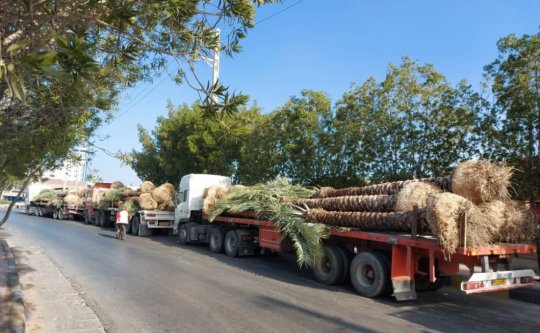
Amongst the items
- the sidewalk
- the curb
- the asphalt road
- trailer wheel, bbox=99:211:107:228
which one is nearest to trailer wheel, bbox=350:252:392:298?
the asphalt road

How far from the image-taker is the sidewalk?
263 inches

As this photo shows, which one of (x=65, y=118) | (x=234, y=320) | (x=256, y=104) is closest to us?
(x=234, y=320)

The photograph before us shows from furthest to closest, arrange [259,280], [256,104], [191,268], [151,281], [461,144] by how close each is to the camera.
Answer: [256,104], [461,144], [191,268], [259,280], [151,281]

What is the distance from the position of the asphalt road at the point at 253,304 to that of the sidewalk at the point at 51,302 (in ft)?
0.85

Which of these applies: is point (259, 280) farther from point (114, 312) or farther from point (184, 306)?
point (114, 312)

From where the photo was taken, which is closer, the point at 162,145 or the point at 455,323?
the point at 455,323

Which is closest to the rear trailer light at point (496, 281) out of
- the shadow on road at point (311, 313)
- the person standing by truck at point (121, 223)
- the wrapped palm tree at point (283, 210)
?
the shadow on road at point (311, 313)

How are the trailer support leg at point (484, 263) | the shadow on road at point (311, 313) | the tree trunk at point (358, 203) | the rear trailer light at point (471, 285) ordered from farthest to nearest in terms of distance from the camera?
the tree trunk at point (358, 203) → the trailer support leg at point (484, 263) → the rear trailer light at point (471, 285) → the shadow on road at point (311, 313)

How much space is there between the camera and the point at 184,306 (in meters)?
8.00

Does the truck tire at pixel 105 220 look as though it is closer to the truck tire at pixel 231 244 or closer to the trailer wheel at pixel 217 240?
the trailer wheel at pixel 217 240

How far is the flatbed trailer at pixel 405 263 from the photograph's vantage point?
26.6 ft

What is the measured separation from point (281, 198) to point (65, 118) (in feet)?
21.3

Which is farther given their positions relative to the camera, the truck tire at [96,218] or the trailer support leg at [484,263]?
the truck tire at [96,218]

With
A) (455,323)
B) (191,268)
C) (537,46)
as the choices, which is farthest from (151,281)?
(537,46)
